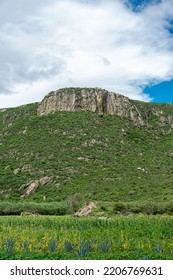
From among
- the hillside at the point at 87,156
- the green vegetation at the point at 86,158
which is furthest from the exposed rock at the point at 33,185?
the green vegetation at the point at 86,158

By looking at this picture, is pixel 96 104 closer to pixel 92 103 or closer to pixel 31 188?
pixel 92 103

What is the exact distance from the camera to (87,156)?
70.4 m

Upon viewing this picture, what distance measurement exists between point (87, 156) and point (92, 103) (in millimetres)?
24513

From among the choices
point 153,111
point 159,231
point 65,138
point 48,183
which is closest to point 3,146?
point 65,138

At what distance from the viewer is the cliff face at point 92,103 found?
92.2 m

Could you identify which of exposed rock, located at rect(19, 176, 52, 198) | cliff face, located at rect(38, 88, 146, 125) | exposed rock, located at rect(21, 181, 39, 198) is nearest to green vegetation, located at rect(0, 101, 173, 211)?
exposed rock, located at rect(19, 176, 52, 198)

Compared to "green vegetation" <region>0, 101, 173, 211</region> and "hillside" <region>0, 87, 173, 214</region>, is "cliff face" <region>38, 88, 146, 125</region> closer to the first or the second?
"hillside" <region>0, 87, 173, 214</region>

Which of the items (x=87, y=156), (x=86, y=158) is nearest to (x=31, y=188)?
(x=86, y=158)

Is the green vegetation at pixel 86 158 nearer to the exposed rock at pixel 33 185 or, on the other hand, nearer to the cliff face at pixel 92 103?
the exposed rock at pixel 33 185

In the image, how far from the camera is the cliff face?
92.2m

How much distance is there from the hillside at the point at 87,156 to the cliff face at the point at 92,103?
53.7 inches

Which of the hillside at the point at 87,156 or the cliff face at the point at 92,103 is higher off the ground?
the cliff face at the point at 92,103

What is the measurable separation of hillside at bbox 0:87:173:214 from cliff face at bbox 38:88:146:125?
53.7 inches

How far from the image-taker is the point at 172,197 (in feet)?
161
